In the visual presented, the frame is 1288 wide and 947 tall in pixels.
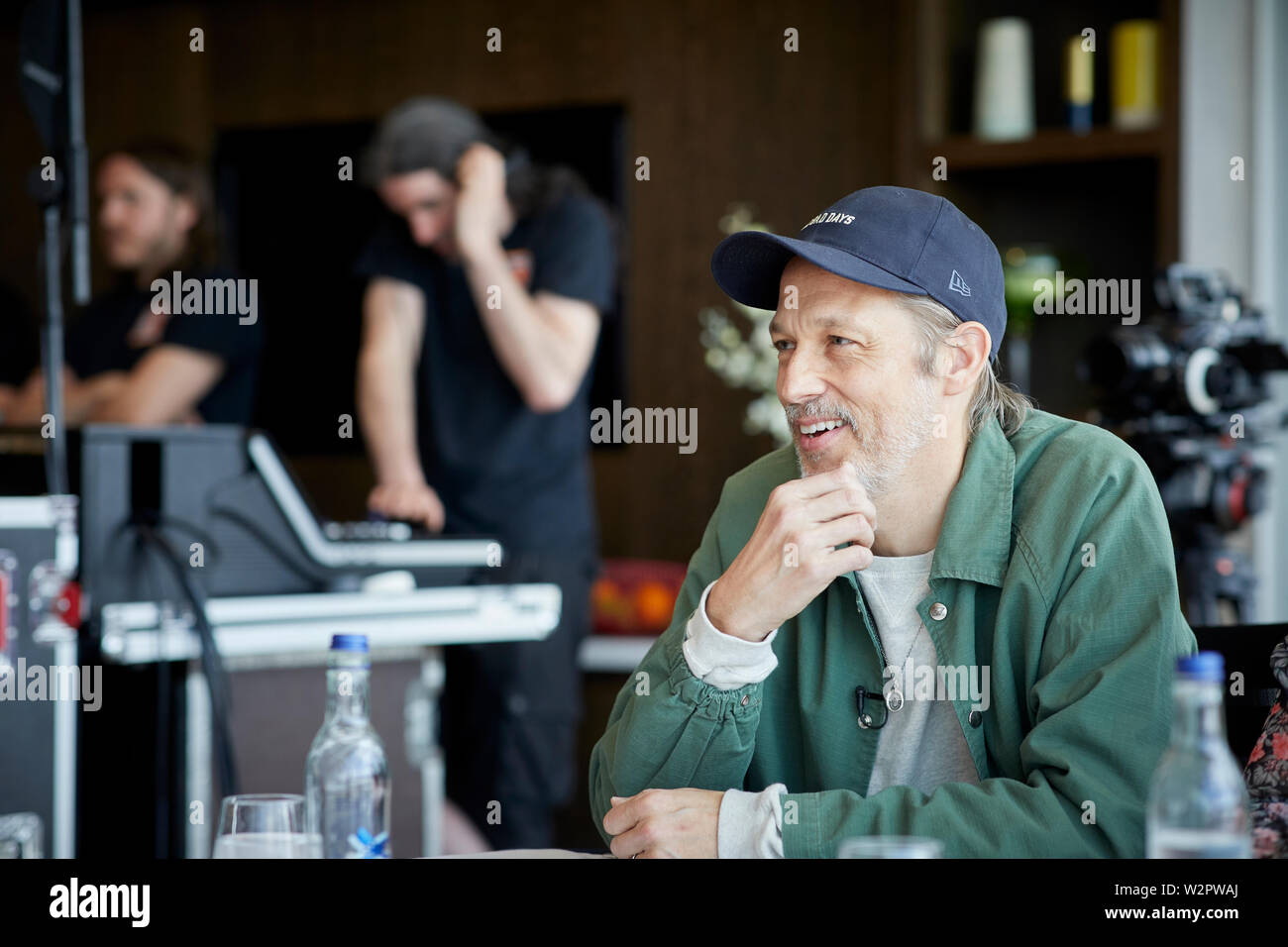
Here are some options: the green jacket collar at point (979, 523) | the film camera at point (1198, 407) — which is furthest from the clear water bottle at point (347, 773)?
the film camera at point (1198, 407)

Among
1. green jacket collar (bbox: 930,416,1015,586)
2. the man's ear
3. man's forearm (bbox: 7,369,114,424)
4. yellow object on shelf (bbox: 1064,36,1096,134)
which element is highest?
yellow object on shelf (bbox: 1064,36,1096,134)

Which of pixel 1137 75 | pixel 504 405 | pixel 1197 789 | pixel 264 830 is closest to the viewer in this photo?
pixel 1197 789

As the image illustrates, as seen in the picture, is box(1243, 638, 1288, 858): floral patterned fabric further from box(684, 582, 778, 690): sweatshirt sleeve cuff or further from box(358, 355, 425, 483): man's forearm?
box(358, 355, 425, 483): man's forearm

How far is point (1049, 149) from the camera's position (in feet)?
12.0

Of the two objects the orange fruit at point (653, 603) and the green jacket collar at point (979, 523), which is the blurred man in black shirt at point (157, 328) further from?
the green jacket collar at point (979, 523)

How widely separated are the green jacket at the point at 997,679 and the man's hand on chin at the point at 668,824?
59 millimetres

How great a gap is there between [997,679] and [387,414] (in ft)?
6.95

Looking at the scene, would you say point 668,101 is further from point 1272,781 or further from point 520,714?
point 1272,781

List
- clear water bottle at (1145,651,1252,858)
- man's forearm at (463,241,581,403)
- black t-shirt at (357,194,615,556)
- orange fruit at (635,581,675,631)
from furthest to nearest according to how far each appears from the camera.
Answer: orange fruit at (635,581,675,631) < black t-shirt at (357,194,615,556) < man's forearm at (463,241,581,403) < clear water bottle at (1145,651,1252,858)

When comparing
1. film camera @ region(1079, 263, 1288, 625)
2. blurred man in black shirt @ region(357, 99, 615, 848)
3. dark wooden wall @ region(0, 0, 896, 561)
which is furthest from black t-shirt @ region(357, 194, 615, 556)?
dark wooden wall @ region(0, 0, 896, 561)

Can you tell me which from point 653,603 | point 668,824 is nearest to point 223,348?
point 653,603

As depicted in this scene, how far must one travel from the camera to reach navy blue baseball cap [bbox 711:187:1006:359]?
49.5 inches

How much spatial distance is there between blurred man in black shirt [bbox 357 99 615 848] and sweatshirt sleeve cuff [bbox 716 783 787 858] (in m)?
1.77

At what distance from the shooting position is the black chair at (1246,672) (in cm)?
124
